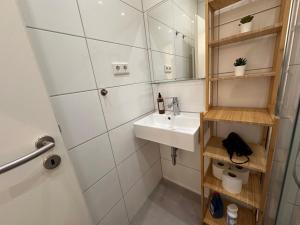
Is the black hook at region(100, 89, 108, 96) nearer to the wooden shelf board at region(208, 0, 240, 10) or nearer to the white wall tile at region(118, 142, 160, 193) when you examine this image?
the white wall tile at region(118, 142, 160, 193)

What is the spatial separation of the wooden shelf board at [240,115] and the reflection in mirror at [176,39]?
35 cm

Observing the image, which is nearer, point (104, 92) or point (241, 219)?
point (104, 92)

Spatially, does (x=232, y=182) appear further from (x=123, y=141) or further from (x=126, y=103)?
(x=126, y=103)

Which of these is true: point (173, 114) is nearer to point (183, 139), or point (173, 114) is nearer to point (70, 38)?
point (183, 139)

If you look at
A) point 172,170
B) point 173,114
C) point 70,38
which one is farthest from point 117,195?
point 70,38

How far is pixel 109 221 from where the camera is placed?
109cm

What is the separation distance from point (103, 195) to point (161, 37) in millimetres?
1456

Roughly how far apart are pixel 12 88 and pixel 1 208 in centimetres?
41

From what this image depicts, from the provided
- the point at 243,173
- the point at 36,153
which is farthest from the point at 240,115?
the point at 36,153

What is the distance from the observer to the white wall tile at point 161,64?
1.32m

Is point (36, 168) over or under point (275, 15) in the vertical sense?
under

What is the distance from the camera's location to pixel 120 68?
41.4 inches

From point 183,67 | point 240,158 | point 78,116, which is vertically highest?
point 183,67

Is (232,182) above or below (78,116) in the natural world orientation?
below
